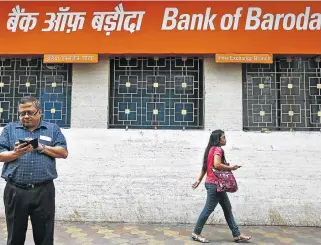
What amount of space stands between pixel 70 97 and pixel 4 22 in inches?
66.1

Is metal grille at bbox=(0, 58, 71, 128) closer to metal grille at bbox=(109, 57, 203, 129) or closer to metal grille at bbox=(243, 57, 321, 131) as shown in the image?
metal grille at bbox=(109, 57, 203, 129)

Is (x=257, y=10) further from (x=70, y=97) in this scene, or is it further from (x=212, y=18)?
(x=70, y=97)

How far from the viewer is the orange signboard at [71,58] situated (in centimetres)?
622

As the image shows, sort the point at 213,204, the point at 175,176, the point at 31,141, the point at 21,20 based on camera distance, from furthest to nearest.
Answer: the point at 21,20 → the point at 175,176 → the point at 213,204 → the point at 31,141

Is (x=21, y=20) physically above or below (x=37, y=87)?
above

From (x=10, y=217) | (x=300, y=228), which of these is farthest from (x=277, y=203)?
(x=10, y=217)

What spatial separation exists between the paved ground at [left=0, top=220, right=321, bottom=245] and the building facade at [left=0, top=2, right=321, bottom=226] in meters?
0.26

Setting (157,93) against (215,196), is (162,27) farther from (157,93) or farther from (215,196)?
(215,196)

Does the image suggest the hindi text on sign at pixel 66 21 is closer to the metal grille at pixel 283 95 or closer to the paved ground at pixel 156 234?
the metal grille at pixel 283 95

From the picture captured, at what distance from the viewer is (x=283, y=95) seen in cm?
652

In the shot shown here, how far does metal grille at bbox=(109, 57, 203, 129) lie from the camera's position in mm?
6547

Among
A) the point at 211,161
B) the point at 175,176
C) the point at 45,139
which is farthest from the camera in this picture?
the point at 175,176

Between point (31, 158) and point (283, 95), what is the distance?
473 centimetres

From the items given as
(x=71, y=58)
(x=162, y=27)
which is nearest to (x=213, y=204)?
(x=162, y=27)
